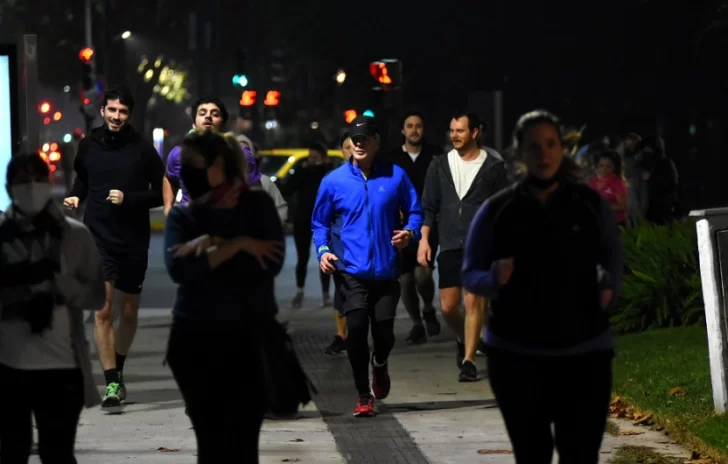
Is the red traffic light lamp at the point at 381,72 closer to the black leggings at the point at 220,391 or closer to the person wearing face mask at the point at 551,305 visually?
the black leggings at the point at 220,391

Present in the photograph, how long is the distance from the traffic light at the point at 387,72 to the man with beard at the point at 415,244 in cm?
831

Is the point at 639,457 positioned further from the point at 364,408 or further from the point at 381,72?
the point at 381,72

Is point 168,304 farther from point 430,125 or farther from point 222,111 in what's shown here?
point 430,125

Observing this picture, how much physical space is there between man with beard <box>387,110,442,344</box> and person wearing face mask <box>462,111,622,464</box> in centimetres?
722

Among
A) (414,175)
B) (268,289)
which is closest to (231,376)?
(268,289)

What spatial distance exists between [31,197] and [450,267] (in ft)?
17.3

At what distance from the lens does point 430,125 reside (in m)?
49.2

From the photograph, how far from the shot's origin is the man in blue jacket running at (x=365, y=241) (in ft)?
30.3

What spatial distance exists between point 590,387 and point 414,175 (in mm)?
7733

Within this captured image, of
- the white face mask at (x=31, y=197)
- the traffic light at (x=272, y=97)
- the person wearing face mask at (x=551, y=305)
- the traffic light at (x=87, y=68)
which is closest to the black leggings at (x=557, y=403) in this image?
the person wearing face mask at (x=551, y=305)

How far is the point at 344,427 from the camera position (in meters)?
8.91

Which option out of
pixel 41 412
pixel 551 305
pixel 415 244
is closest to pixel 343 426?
pixel 41 412

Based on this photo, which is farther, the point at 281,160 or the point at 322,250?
the point at 281,160

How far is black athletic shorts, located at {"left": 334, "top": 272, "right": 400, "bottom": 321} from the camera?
9219mm
